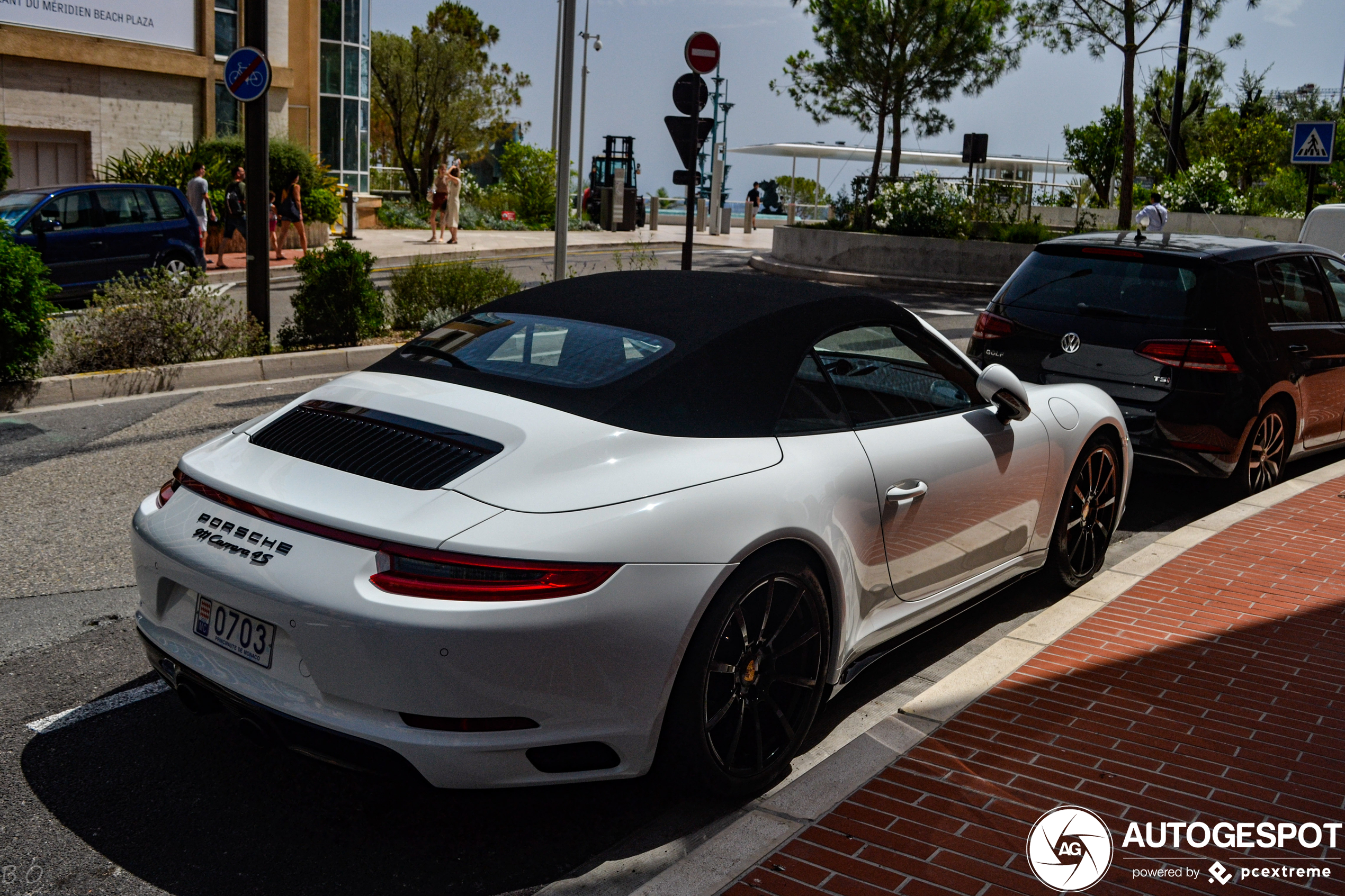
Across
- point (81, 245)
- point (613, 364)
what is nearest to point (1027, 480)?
point (613, 364)

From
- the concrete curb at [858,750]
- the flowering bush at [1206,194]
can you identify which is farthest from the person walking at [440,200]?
the concrete curb at [858,750]

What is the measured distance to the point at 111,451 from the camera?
7.67 meters

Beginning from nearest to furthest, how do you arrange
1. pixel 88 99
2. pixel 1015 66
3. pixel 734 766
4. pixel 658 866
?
pixel 658 866
pixel 734 766
pixel 88 99
pixel 1015 66

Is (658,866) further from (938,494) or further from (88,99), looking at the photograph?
(88,99)

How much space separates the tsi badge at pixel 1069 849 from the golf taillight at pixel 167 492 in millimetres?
2596

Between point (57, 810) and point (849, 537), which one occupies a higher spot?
point (849, 537)

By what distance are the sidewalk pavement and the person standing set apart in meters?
0.36

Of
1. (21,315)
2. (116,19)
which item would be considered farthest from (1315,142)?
(116,19)

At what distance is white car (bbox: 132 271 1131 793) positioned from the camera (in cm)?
296

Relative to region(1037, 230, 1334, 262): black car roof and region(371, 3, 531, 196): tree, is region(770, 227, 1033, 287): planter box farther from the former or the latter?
region(371, 3, 531, 196): tree

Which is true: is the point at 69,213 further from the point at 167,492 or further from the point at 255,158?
the point at 167,492

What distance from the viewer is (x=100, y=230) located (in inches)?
635

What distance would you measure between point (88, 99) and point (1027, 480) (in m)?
25.2

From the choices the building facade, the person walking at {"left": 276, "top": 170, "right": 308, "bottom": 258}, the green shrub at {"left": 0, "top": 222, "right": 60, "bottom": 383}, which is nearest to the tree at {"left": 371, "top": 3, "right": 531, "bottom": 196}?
the building facade
